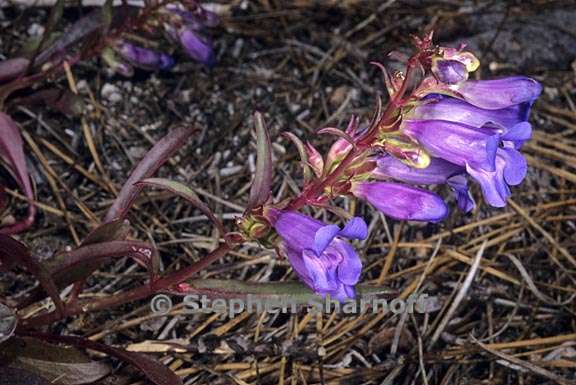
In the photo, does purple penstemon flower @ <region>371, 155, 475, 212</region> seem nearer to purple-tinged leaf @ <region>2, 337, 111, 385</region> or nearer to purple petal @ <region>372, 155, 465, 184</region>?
purple petal @ <region>372, 155, 465, 184</region>

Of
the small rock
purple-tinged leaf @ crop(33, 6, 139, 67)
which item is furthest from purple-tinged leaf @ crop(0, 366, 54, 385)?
the small rock

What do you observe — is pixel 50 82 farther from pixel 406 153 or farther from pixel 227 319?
pixel 406 153

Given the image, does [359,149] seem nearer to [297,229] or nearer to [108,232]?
[297,229]

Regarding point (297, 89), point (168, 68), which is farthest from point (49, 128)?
point (297, 89)

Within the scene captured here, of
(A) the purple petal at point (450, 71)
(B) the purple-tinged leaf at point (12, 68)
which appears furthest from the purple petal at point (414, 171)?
(B) the purple-tinged leaf at point (12, 68)

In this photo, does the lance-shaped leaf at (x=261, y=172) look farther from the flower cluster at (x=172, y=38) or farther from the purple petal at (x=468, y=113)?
the flower cluster at (x=172, y=38)

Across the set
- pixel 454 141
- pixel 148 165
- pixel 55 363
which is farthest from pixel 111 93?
pixel 454 141
